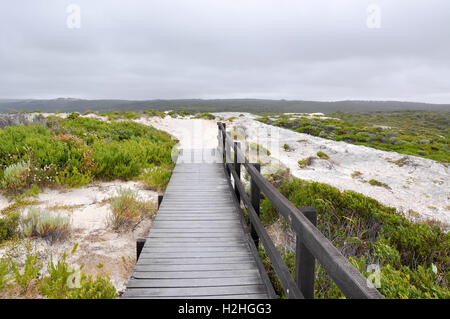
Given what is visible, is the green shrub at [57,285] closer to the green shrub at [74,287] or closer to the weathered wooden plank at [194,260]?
the green shrub at [74,287]

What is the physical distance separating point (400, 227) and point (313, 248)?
168 inches

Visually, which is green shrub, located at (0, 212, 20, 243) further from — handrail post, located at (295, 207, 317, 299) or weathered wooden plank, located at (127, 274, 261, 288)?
handrail post, located at (295, 207, 317, 299)

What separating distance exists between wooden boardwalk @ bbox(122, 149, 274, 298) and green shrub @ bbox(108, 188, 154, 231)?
1.56 ft

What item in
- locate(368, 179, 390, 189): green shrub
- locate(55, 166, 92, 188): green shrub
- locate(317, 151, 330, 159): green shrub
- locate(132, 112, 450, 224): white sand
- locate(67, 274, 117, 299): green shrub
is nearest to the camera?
locate(67, 274, 117, 299): green shrub

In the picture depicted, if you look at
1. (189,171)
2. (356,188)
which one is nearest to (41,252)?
(189,171)

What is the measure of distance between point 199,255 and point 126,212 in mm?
2221

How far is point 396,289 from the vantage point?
10.1 feet

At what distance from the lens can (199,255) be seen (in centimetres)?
351

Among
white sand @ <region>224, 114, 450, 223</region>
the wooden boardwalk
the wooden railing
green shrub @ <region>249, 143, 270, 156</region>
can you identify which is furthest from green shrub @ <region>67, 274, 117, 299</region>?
green shrub @ <region>249, 143, 270, 156</region>

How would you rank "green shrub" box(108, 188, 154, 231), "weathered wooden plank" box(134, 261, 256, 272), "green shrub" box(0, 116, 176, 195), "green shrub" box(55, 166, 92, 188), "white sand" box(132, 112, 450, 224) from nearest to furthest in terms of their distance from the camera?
"weathered wooden plank" box(134, 261, 256, 272) → "green shrub" box(108, 188, 154, 231) → "green shrub" box(0, 116, 176, 195) → "green shrub" box(55, 166, 92, 188) → "white sand" box(132, 112, 450, 224)

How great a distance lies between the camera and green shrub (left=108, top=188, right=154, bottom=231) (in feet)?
15.8

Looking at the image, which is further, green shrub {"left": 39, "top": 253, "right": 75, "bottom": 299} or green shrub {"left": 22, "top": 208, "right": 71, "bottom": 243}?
green shrub {"left": 22, "top": 208, "right": 71, "bottom": 243}

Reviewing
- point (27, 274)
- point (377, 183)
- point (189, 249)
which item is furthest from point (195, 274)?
point (377, 183)
